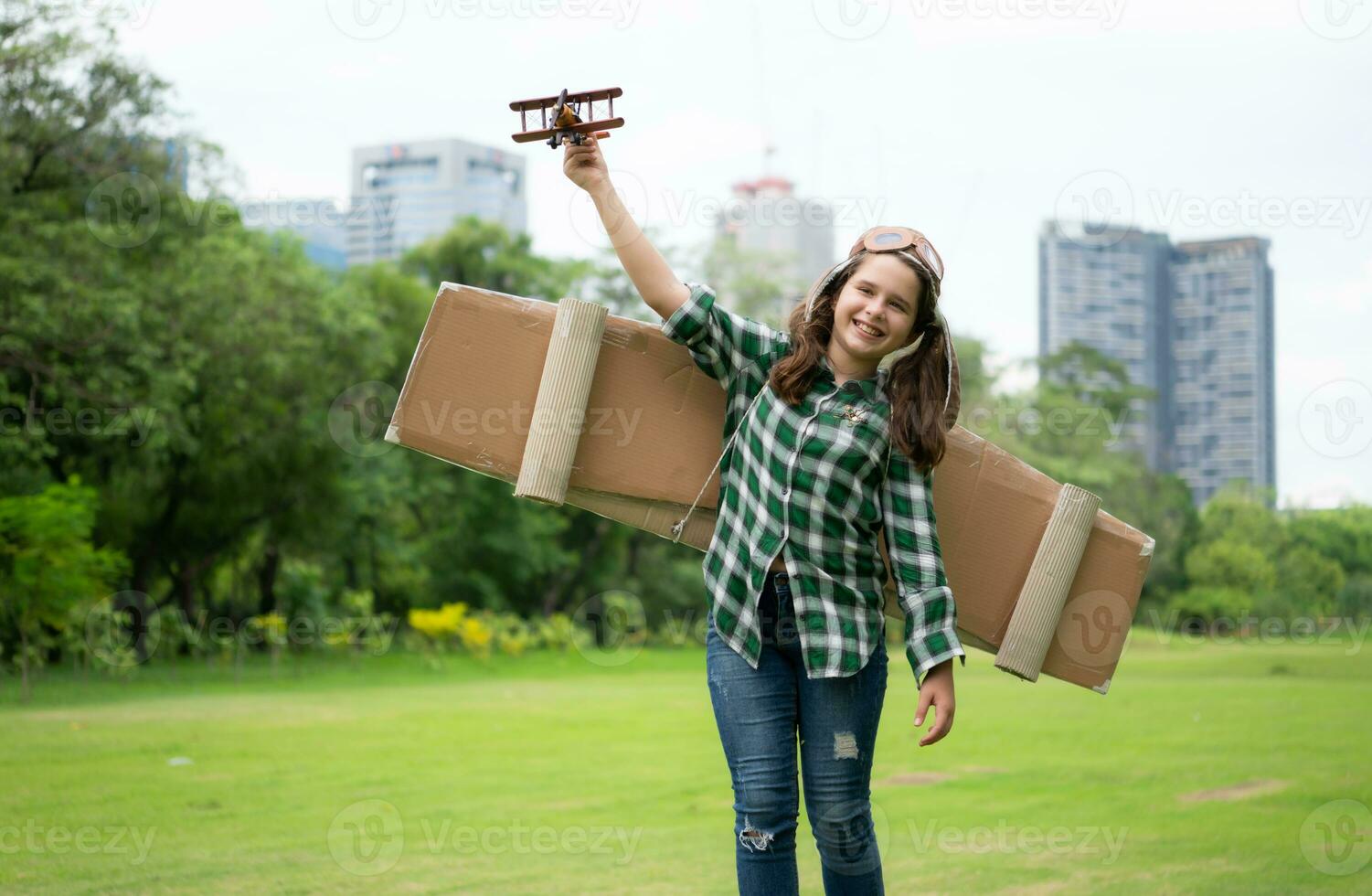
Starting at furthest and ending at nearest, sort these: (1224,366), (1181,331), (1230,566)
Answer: (1181,331) → (1224,366) → (1230,566)

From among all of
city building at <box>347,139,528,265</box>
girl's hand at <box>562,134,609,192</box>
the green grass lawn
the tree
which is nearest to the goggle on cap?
girl's hand at <box>562,134,609,192</box>

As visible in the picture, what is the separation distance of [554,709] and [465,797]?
17.0ft

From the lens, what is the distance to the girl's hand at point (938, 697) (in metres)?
2.62

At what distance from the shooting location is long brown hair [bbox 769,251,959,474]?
8.72ft

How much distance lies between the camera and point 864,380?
9.02 ft

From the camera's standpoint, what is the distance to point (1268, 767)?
7328mm

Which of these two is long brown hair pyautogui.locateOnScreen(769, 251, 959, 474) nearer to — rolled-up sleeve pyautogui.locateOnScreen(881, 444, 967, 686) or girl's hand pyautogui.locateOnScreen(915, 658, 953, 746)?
rolled-up sleeve pyautogui.locateOnScreen(881, 444, 967, 686)

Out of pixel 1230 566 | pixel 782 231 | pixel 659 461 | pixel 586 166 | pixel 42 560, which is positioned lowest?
pixel 1230 566

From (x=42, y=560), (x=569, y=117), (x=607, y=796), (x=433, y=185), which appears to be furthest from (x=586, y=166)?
(x=433, y=185)

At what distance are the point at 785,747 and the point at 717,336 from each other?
83cm

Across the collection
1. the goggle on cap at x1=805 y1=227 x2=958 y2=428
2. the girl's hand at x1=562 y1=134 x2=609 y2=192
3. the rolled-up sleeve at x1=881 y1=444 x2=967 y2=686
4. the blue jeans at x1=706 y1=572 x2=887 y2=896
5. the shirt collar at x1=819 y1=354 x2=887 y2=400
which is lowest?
the blue jeans at x1=706 y1=572 x2=887 y2=896

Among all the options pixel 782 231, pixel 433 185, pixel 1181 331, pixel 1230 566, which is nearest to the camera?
pixel 1230 566

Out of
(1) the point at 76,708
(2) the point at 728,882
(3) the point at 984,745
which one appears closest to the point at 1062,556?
(2) the point at 728,882

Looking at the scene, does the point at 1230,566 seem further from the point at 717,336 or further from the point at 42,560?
the point at 717,336
